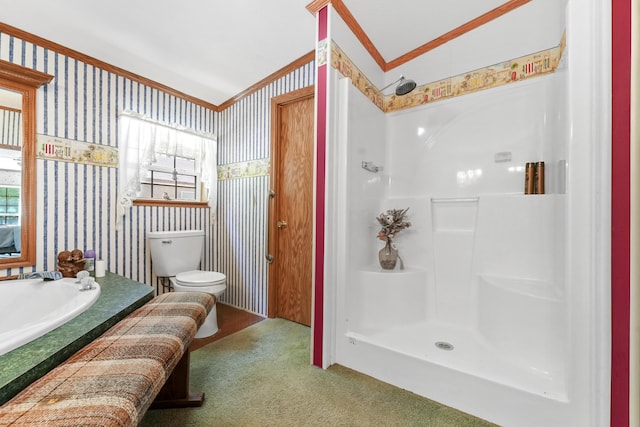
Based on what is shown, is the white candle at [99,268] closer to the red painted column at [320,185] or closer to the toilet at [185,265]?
the toilet at [185,265]

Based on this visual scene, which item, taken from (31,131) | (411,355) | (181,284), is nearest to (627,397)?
(411,355)

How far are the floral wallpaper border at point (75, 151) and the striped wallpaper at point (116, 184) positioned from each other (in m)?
0.04

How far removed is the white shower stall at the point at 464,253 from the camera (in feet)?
4.05

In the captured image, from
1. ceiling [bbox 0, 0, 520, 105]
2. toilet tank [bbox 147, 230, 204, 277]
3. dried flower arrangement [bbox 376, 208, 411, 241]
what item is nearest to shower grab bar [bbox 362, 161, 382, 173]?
dried flower arrangement [bbox 376, 208, 411, 241]

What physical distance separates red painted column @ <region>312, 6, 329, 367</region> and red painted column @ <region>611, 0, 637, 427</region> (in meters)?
1.23

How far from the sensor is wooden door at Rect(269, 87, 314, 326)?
7.17ft

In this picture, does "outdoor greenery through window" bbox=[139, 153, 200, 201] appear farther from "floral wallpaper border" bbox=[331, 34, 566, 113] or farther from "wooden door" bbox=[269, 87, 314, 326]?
"floral wallpaper border" bbox=[331, 34, 566, 113]

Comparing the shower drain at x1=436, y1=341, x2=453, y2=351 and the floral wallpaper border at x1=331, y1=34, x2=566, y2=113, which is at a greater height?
the floral wallpaper border at x1=331, y1=34, x2=566, y2=113

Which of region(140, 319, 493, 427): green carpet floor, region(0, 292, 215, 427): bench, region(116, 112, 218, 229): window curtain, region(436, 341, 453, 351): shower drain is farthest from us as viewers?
region(116, 112, 218, 229): window curtain

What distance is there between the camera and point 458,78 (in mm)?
1972

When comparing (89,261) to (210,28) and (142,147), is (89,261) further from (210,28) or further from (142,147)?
(210,28)

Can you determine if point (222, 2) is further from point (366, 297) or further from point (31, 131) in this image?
point (366, 297)

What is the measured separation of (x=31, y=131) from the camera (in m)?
1.67

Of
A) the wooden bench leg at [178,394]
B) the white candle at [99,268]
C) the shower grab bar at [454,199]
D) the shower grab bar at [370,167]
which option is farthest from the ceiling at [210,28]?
the wooden bench leg at [178,394]
